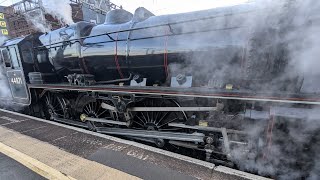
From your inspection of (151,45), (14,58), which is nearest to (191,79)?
(151,45)

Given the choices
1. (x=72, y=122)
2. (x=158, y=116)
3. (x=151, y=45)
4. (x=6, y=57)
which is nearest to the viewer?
(x=151, y=45)

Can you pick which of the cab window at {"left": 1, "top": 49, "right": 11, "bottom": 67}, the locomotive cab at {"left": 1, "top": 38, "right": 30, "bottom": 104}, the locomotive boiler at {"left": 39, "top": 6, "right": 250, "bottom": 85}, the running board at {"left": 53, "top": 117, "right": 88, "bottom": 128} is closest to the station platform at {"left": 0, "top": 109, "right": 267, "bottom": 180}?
the running board at {"left": 53, "top": 117, "right": 88, "bottom": 128}

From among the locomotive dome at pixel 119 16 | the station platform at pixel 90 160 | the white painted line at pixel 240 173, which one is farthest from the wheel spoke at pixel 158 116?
the locomotive dome at pixel 119 16

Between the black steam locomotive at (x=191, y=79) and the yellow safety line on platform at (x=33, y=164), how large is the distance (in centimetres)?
149

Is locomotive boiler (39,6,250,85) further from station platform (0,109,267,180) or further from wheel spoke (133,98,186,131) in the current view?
station platform (0,109,267,180)

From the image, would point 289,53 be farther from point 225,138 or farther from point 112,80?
point 112,80

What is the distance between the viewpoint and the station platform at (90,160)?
2.67 metres

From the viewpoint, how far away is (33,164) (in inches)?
119

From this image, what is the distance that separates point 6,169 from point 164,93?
2590mm

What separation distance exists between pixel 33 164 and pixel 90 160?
2.58ft

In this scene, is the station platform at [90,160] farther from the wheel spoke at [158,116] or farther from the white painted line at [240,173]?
the wheel spoke at [158,116]

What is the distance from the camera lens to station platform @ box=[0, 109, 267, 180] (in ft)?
8.76

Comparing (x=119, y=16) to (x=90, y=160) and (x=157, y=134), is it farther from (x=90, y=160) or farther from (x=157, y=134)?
(x=90, y=160)

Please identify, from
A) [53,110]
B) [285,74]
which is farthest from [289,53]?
[53,110]
